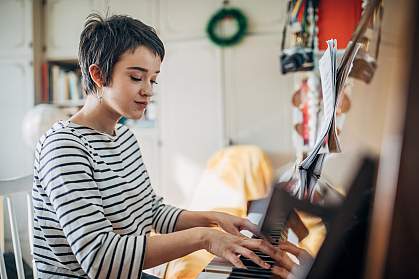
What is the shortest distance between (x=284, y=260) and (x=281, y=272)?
3 centimetres

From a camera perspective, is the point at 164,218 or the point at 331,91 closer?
the point at 331,91

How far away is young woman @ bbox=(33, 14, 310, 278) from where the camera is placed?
0.51 m

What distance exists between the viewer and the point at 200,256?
873 millimetres

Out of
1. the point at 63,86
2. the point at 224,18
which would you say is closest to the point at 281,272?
the point at 63,86

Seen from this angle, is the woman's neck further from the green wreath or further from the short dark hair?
the green wreath

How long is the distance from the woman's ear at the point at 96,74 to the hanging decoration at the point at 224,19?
1.77 meters

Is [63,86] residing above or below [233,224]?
above

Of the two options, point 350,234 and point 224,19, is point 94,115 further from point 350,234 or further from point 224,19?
point 224,19

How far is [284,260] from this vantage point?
0.49 m

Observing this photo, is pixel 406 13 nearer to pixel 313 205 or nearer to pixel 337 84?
pixel 337 84

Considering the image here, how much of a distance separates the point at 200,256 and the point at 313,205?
0.38 metres

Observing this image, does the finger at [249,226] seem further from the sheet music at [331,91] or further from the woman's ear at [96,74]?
the woman's ear at [96,74]

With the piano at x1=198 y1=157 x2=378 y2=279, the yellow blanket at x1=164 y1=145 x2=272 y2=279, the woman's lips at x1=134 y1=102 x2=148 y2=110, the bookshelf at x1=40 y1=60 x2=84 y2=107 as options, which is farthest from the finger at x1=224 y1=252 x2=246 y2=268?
the bookshelf at x1=40 y1=60 x2=84 y2=107

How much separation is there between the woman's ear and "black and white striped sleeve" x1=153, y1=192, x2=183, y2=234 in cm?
32
